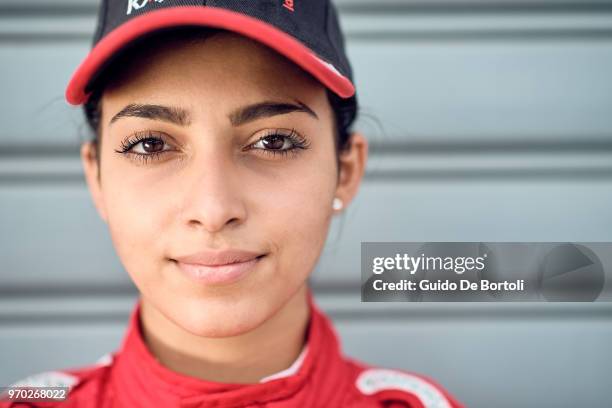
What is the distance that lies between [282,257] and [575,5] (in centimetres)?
125

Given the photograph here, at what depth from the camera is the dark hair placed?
3.20 feet

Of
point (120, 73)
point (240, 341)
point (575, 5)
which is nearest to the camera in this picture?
point (120, 73)

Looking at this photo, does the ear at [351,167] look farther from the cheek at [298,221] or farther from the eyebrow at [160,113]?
the eyebrow at [160,113]

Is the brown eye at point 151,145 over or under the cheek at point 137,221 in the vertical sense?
over

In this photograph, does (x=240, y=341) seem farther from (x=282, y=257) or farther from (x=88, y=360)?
(x=88, y=360)

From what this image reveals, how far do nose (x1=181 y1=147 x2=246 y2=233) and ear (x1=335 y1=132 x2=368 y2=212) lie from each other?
344mm

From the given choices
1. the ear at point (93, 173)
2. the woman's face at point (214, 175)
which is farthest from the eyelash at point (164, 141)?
the ear at point (93, 173)

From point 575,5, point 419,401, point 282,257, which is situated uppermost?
point 575,5

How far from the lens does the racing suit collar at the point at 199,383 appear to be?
41.4 inches

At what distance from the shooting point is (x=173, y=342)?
1.16m

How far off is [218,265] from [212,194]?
12cm

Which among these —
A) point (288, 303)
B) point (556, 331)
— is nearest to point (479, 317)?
point (556, 331)

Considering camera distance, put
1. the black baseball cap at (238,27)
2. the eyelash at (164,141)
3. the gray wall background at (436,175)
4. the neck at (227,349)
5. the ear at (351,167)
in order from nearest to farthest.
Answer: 1. the black baseball cap at (238,27)
2. the eyelash at (164,141)
3. the neck at (227,349)
4. the ear at (351,167)
5. the gray wall background at (436,175)

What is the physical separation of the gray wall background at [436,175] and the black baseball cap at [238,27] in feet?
2.29
